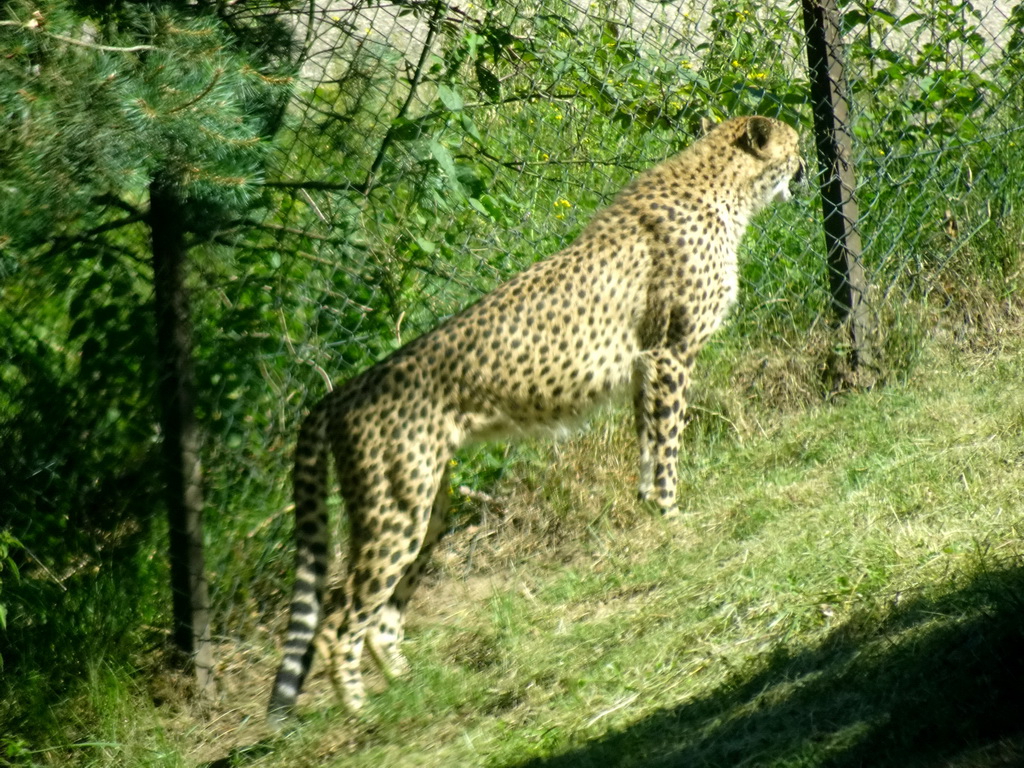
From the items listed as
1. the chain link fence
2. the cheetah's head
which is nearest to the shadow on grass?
the chain link fence

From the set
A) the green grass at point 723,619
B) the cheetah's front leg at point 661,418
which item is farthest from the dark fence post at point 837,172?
the cheetah's front leg at point 661,418

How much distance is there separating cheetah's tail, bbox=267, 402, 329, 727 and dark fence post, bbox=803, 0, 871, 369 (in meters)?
2.51

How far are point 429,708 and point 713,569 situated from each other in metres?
0.99

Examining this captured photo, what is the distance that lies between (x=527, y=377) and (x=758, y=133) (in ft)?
5.01

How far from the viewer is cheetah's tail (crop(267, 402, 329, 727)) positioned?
13.9 ft

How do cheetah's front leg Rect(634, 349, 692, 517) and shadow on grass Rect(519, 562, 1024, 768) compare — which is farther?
cheetah's front leg Rect(634, 349, 692, 517)

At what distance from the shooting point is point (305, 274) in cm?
457

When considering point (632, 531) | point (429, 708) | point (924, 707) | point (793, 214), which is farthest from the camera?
point (793, 214)

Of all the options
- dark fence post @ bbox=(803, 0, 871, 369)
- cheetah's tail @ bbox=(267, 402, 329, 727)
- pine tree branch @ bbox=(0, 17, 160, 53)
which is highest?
pine tree branch @ bbox=(0, 17, 160, 53)

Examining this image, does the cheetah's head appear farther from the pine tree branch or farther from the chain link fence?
the pine tree branch

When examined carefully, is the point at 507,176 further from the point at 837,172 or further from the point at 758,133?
the point at 837,172

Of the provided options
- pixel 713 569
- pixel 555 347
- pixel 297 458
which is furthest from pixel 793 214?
pixel 297 458

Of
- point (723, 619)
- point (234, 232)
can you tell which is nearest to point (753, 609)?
point (723, 619)

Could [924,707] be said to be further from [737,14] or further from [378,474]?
[737,14]
